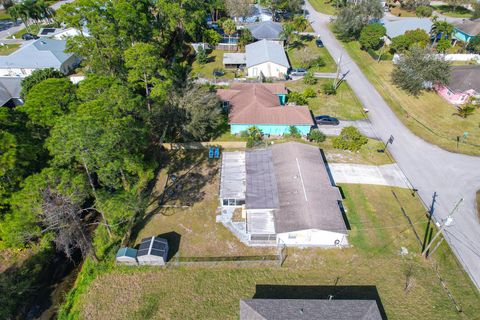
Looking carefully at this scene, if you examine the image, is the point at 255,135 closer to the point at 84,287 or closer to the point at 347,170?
the point at 347,170

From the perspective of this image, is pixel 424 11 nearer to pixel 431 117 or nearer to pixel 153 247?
pixel 431 117

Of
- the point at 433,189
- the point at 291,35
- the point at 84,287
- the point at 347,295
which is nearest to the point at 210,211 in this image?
the point at 84,287

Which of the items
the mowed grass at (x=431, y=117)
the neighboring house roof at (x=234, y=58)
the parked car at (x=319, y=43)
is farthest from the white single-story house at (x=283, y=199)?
the parked car at (x=319, y=43)

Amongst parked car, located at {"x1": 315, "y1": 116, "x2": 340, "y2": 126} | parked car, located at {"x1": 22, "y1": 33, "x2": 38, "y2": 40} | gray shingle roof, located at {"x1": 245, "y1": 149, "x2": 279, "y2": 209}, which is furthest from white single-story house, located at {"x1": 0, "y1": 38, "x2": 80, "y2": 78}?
parked car, located at {"x1": 315, "y1": 116, "x2": 340, "y2": 126}

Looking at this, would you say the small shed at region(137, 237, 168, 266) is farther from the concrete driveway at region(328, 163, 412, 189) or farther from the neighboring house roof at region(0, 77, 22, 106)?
the neighboring house roof at region(0, 77, 22, 106)

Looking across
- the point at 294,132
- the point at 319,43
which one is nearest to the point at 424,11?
the point at 319,43

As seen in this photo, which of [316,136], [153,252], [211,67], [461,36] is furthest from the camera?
[461,36]
